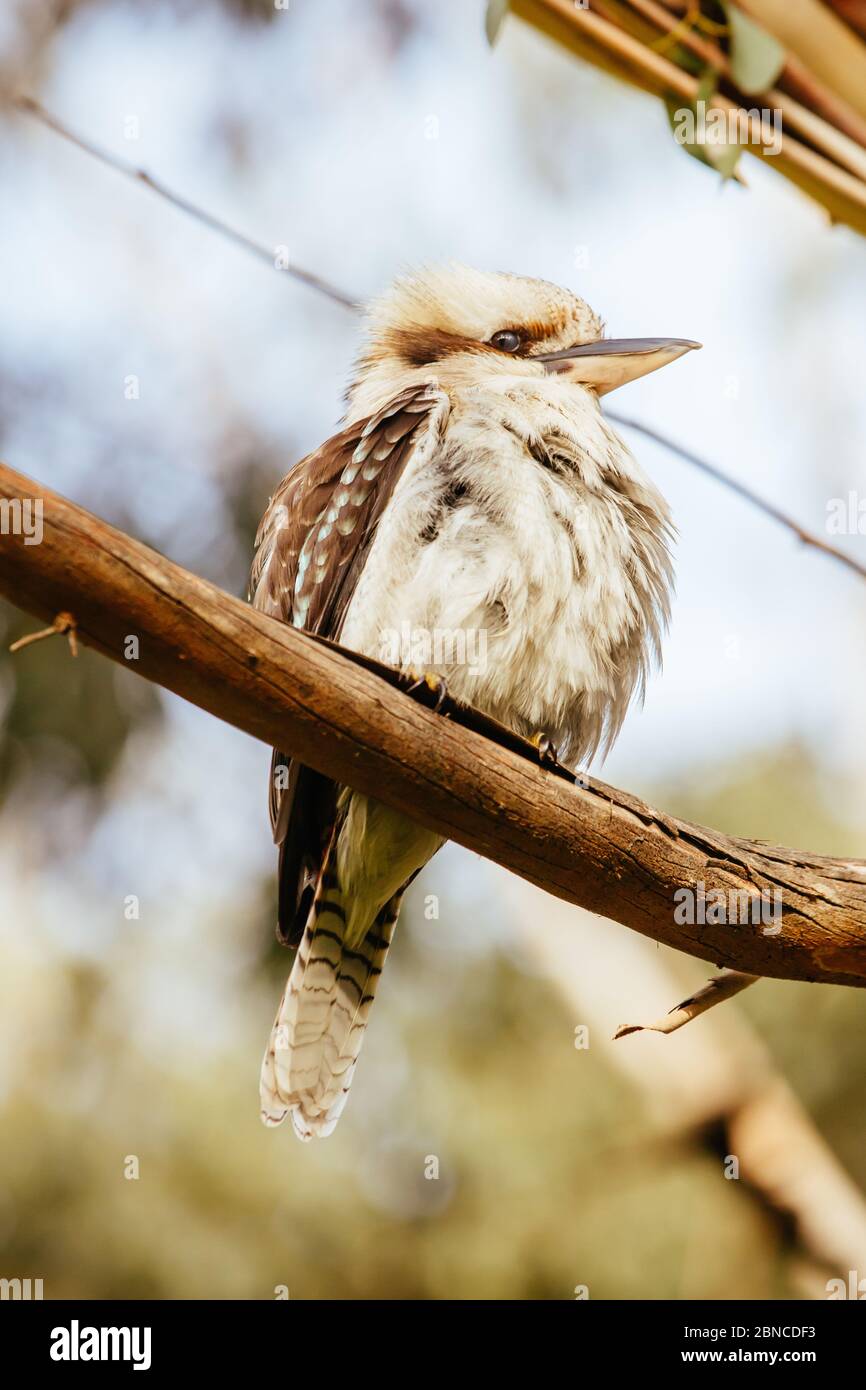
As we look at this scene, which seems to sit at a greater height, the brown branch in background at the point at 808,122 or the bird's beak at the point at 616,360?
the bird's beak at the point at 616,360

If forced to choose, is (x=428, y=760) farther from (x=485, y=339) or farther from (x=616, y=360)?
(x=485, y=339)

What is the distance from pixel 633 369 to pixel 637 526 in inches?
14.6

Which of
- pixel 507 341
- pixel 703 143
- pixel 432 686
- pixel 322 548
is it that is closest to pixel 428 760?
pixel 432 686

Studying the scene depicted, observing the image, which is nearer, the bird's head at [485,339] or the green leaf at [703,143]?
the green leaf at [703,143]

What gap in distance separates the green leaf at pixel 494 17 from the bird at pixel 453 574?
0.56 m

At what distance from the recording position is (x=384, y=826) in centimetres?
216

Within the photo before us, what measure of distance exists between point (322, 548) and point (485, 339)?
676 millimetres

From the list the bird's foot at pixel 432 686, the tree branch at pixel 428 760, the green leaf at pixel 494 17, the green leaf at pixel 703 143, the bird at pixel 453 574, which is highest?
the green leaf at pixel 494 17

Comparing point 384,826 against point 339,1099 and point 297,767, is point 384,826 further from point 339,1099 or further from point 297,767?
point 339,1099

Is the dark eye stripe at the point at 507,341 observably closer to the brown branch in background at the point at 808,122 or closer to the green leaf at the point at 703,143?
the green leaf at the point at 703,143

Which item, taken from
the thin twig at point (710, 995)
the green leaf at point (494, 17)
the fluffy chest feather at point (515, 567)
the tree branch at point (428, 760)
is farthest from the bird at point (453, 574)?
the green leaf at point (494, 17)

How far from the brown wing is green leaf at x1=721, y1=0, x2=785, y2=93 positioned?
27.8 inches

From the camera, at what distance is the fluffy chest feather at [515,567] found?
203cm

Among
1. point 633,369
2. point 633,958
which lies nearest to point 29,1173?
point 633,958
